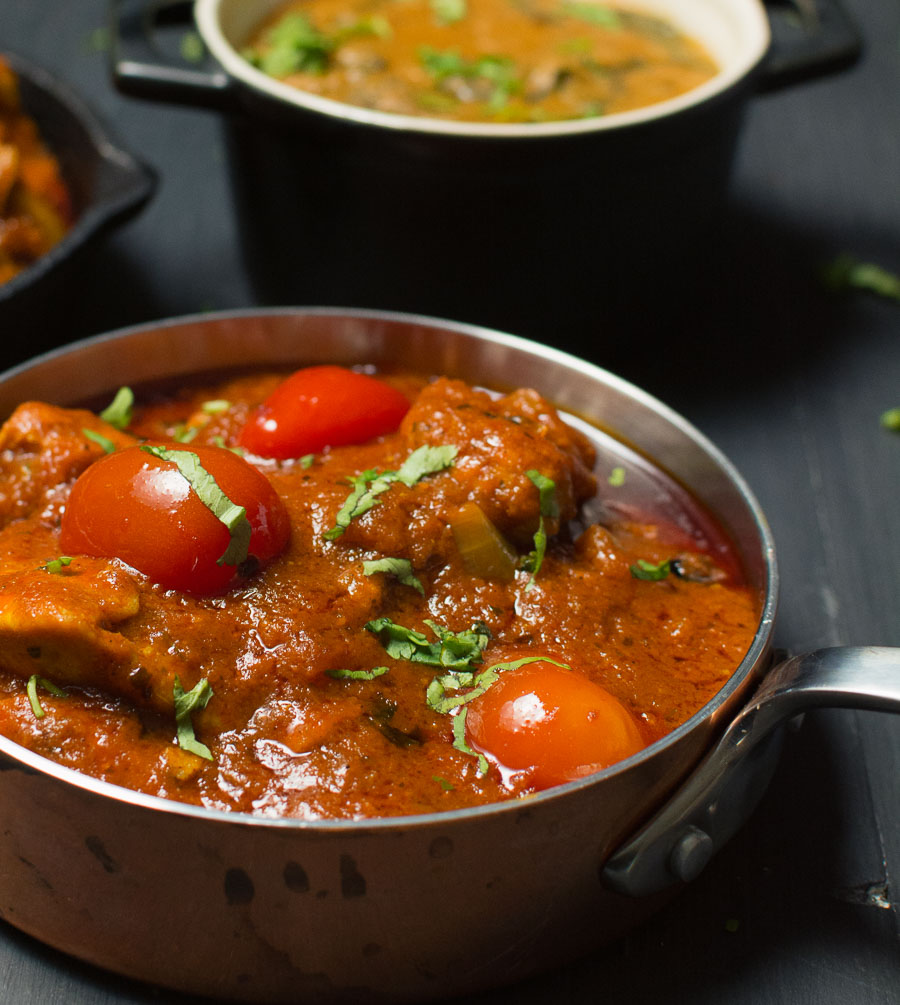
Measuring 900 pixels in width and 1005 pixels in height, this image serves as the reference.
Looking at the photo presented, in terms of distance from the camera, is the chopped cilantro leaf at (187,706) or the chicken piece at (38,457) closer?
the chopped cilantro leaf at (187,706)

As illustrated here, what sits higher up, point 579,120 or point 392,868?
point 579,120

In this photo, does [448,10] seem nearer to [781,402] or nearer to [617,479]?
[781,402]

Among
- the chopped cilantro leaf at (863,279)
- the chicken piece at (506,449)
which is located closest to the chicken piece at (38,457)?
the chicken piece at (506,449)

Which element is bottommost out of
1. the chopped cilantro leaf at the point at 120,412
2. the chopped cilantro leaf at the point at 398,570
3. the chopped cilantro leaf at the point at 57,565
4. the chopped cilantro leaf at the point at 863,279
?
the chopped cilantro leaf at the point at 863,279

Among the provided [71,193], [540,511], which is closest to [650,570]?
[540,511]

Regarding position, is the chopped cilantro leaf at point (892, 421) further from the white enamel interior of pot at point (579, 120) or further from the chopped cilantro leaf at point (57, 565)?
the chopped cilantro leaf at point (57, 565)

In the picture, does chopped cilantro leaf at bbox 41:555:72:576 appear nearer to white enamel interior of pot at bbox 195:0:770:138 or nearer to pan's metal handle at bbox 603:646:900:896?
pan's metal handle at bbox 603:646:900:896

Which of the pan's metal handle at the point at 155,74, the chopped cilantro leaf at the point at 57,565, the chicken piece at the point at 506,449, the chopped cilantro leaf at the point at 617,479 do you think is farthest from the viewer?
the pan's metal handle at the point at 155,74
